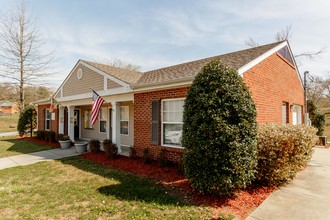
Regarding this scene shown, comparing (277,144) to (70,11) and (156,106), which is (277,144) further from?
(70,11)

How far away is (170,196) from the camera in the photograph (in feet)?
15.0

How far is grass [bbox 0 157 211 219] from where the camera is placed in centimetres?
384

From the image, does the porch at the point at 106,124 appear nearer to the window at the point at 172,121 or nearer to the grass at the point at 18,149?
the grass at the point at 18,149

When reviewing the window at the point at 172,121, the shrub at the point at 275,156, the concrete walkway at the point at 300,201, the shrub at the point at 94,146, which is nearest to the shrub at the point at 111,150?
the shrub at the point at 94,146

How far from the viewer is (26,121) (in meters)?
17.1

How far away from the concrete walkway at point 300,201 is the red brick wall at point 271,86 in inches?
96.6

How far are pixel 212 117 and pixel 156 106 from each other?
368 cm

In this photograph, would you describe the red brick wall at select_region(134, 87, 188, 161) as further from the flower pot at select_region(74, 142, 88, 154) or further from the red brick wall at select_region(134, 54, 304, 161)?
the flower pot at select_region(74, 142, 88, 154)

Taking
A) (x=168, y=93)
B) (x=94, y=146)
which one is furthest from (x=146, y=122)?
(x=94, y=146)

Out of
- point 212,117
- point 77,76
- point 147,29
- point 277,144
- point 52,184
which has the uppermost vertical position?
point 147,29

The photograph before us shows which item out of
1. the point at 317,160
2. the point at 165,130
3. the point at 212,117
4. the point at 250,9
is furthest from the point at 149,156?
the point at 250,9

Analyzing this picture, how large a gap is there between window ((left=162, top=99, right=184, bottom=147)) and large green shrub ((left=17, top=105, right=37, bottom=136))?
1577 centimetres

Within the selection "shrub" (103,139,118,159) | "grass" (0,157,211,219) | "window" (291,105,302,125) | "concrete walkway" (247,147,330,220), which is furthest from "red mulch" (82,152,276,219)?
"window" (291,105,302,125)

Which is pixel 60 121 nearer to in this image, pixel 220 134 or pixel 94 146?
pixel 94 146
